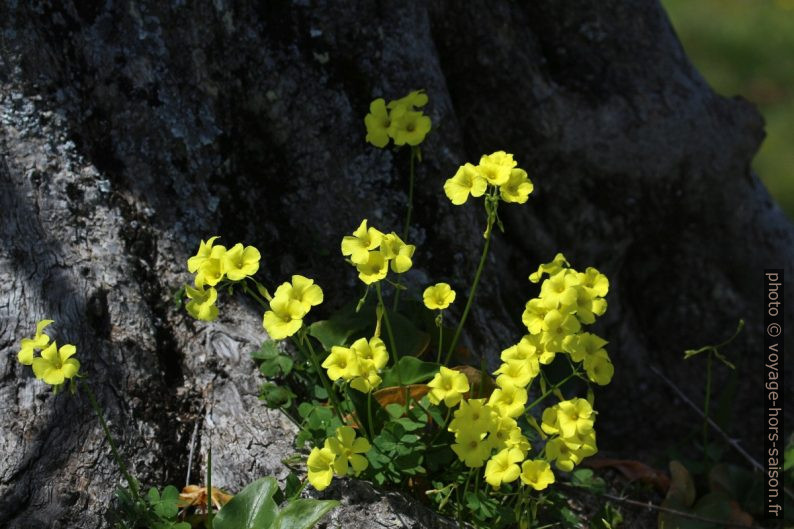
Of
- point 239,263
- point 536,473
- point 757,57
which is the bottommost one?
point 757,57

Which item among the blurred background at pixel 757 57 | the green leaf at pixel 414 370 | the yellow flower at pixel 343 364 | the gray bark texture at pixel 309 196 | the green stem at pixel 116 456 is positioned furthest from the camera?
the blurred background at pixel 757 57

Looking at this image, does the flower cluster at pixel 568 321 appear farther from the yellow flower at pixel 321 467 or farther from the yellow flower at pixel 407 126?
the yellow flower at pixel 407 126

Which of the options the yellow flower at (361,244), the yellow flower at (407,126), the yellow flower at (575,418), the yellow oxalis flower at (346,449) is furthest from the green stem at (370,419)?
the yellow flower at (407,126)

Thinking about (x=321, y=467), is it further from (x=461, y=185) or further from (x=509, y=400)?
(x=461, y=185)

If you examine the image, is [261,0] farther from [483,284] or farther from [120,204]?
[483,284]

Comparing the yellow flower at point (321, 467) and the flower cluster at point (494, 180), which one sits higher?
the flower cluster at point (494, 180)

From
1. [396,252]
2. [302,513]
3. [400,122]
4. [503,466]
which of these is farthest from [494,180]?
[302,513]

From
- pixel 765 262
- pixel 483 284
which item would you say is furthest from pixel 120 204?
pixel 765 262
